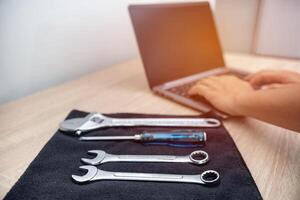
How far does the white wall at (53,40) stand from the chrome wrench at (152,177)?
36cm

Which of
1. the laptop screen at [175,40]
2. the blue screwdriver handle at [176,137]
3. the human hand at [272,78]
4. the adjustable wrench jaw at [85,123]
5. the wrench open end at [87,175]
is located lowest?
the human hand at [272,78]

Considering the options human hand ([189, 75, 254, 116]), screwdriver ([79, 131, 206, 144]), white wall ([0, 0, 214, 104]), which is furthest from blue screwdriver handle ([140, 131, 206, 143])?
white wall ([0, 0, 214, 104])

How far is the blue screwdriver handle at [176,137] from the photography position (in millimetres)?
360

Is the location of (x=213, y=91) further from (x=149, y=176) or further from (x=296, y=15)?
(x=296, y=15)

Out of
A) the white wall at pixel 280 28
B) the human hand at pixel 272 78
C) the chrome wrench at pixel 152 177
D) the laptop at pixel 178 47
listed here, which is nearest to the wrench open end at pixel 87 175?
the chrome wrench at pixel 152 177

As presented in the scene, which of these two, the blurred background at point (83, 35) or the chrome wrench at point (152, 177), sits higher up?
the blurred background at point (83, 35)

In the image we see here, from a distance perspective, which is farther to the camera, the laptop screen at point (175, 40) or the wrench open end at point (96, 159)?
the laptop screen at point (175, 40)

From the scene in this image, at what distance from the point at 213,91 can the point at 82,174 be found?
305mm

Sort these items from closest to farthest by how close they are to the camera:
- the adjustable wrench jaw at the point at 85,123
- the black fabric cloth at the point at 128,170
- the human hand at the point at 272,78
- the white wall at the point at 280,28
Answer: the black fabric cloth at the point at 128,170, the adjustable wrench jaw at the point at 85,123, the human hand at the point at 272,78, the white wall at the point at 280,28

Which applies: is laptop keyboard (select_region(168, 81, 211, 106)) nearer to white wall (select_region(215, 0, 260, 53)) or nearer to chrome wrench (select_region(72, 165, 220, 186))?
chrome wrench (select_region(72, 165, 220, 186))

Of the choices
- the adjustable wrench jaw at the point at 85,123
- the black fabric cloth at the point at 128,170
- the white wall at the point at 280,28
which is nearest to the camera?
the black fabric cloth at the point at 128,170

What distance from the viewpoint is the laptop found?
56 centimetres

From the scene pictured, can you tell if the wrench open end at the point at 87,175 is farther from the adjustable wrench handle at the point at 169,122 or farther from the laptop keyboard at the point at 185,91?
the laptop keyboard at the point at 185,91

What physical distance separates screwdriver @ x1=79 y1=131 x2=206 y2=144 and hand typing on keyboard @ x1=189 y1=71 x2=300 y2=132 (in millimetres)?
104
